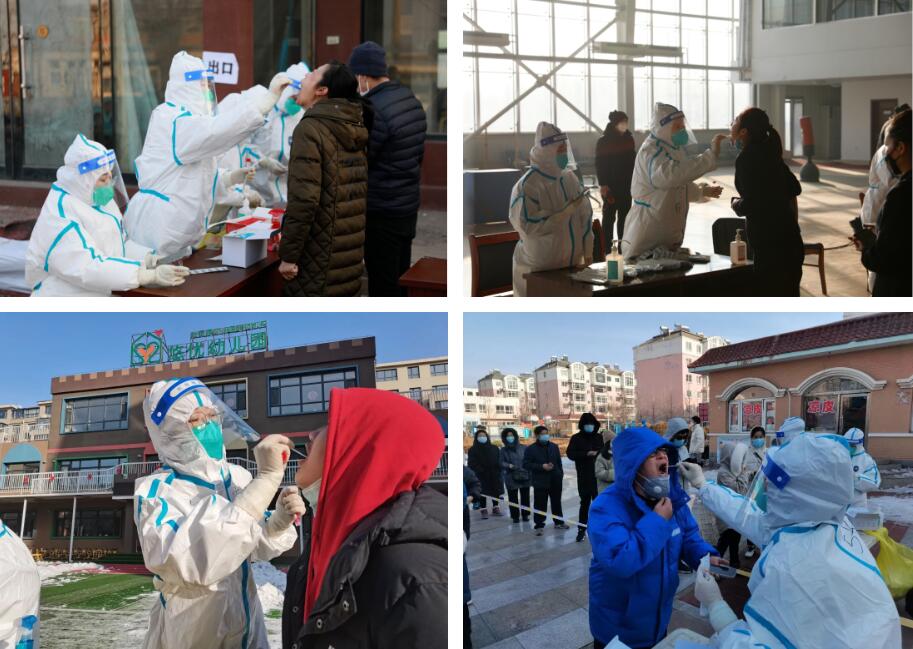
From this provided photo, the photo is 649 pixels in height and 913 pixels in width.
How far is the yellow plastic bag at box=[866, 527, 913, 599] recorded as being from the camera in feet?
6.69

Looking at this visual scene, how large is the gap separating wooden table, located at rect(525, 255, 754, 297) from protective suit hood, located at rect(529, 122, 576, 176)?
1.08 feet

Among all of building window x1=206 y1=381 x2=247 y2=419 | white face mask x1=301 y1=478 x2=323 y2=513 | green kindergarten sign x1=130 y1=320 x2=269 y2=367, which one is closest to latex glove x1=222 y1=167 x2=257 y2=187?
green kindergarten sign x1=130 y1=320 x2=269 y2=367

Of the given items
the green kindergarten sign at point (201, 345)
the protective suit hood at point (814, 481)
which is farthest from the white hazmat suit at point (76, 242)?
the protective suit hood at point (814, 481)

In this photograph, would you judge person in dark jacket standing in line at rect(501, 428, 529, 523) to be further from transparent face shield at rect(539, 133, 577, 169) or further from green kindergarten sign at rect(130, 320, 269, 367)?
transparent face shield at rect(539, 133, 577, 169)

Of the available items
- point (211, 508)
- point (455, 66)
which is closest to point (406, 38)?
point (455, 66)

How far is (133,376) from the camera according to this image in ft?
6.41

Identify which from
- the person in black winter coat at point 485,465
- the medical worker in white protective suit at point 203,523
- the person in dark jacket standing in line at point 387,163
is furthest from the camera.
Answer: the person in dark jacket standing in line at point 387,163

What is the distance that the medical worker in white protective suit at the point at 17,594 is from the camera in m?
1.69

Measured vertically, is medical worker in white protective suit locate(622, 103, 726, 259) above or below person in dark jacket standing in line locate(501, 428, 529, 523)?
above

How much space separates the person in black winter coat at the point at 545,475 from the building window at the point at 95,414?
958 mm

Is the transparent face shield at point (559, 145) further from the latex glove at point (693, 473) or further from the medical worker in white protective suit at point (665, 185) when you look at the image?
the latex glove at point (693, 473)

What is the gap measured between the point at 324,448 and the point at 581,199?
1548 mm

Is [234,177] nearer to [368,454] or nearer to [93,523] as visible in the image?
[93,523]

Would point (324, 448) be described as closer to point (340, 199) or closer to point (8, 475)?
point (8, 475)
